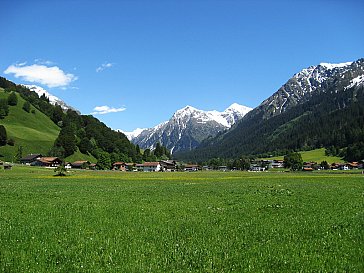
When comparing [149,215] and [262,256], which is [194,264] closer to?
[262,256]

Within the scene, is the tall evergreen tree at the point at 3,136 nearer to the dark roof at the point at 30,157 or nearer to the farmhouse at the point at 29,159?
the dark roof at the point at 30,157

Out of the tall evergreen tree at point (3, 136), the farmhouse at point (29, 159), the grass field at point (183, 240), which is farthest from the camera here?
the tall evergreen tree at point (3, 136)

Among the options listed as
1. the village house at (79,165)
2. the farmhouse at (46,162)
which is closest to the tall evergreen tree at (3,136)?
the farmhouse at (46,162)

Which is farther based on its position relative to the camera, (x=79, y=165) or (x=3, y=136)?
(x=79, y=165)

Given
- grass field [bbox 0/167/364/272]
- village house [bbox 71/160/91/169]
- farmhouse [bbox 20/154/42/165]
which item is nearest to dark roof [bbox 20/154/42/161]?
farmhouse [bbox 20/154/42/165]

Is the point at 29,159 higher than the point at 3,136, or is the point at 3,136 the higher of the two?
the point at 3,136

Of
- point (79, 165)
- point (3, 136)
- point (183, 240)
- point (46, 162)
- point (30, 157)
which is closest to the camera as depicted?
point (183, 240)

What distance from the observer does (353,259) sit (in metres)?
10.5

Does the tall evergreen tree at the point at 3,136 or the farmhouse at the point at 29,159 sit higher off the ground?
the tall evergreen tree at the point at 3,136

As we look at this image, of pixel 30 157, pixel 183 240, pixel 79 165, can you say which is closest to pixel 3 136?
pixel 30 157

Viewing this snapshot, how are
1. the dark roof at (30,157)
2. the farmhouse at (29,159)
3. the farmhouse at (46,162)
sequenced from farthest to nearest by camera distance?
the dark roof at (30,157) → the farmhouse at (29,159) → the farmhouse at (46,162)

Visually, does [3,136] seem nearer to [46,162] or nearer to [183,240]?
[46,162]

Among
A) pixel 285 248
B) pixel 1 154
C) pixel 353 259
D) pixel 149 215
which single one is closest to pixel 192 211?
pixel 149 215

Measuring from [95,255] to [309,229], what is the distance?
31.5 feet
